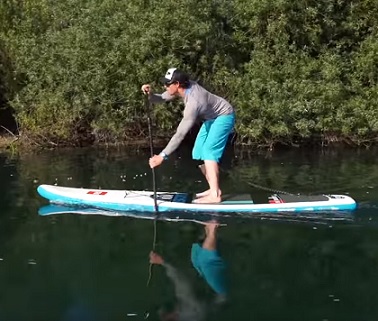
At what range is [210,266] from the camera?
21.2ft

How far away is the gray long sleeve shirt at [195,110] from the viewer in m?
7.76

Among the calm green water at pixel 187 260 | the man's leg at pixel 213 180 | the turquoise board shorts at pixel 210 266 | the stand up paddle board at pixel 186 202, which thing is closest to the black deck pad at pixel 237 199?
the stand up paddle board at pixel 186 202

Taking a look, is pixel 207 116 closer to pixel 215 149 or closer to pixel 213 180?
pixel 215 149

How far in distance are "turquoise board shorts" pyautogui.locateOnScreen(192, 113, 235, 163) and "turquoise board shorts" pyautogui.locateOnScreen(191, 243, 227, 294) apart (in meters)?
1.47

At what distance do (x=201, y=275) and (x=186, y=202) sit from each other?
217cm

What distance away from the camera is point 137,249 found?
709 centimetres

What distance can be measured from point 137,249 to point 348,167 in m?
5.62

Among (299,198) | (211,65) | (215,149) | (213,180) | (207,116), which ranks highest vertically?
(211,65)

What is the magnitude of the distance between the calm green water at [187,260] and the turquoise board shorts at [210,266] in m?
0.07

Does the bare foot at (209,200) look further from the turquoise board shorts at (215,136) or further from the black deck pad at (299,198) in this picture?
the black deck pad at (299,198)

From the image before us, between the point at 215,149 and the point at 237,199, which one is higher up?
the point at 215,149

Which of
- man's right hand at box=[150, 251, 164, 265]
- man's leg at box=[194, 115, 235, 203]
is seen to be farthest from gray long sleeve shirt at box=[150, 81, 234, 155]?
man's right hand at box=[150, 251, 164, 265]

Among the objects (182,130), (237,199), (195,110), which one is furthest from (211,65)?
(182,130)

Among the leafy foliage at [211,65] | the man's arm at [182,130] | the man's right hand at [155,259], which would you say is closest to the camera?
the man's right hand at [155,259]
